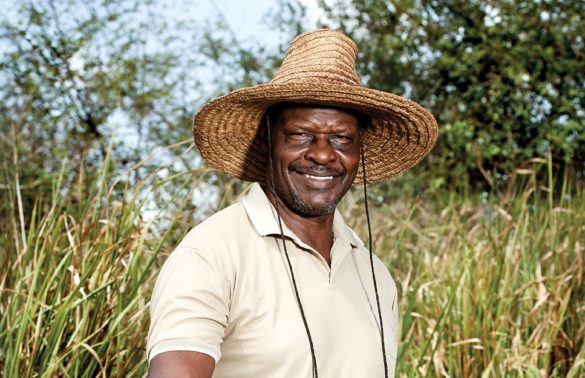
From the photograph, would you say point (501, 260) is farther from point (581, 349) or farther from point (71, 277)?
point (71, 277)

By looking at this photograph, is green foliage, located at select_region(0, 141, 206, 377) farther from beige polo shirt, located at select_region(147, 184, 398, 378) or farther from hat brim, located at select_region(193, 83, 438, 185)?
beige polo shirt, located at select_region(147, 184, 398, 378)

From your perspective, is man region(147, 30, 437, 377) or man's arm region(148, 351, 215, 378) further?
man region(147, 30, 437, 377)

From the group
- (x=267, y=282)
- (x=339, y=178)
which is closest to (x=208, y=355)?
(x=267, y=282)

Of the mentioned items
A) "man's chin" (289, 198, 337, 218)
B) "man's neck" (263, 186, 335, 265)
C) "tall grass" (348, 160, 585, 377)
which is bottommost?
"tall grass" (348, 160, 585, 377)

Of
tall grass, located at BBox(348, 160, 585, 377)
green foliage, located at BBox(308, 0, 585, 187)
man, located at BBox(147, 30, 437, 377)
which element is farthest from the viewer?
green foliage, located at BBox(308, 0, 585, 187)

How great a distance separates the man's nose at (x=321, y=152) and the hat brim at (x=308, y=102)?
0.12 metres

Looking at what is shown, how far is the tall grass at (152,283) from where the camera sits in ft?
10.7

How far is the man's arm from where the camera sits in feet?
6.69

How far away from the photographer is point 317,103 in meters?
2.63

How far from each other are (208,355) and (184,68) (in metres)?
9.34

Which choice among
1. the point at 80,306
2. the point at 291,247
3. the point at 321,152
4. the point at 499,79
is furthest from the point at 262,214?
the point at 499,79

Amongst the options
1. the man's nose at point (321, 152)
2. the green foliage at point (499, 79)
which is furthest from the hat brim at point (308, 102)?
the green foliage at point (499, 79)

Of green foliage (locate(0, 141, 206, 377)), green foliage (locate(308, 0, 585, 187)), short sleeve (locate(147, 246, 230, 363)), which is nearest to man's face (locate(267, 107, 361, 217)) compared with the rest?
short sleeve (locate(147, 246, 230, 363))

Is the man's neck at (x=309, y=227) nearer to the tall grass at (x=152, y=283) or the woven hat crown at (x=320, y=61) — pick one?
the woven hat crown at (x=320, y=61)
